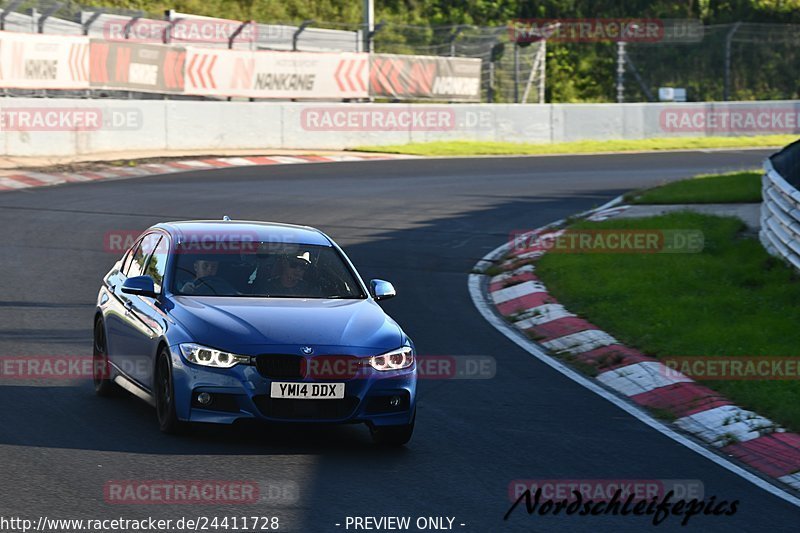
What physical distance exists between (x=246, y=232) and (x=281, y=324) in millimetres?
1473

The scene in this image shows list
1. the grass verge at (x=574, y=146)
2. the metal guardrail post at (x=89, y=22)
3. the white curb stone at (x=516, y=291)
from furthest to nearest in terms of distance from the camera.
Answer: the grass verge at (x=574, y=146) < the metal guardrail post at (x=89, y=22) < the white curb stone at (x=516, y=291)

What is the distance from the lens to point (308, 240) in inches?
400

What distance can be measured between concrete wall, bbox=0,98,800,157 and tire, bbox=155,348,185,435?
2129cm

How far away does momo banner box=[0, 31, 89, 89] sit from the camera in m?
30.3

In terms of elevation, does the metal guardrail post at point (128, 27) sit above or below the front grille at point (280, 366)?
above

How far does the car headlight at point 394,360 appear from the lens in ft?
28.8

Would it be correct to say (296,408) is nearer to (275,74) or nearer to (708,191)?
(708,191)

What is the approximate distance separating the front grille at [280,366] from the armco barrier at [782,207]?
8.35 m

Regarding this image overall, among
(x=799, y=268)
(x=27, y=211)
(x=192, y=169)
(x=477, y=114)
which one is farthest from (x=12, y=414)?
(x=477, y=114)

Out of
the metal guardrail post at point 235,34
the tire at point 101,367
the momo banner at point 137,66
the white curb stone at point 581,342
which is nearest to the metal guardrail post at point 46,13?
the momo banner at point 137,66

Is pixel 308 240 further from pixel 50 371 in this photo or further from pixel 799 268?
pixel 799 268

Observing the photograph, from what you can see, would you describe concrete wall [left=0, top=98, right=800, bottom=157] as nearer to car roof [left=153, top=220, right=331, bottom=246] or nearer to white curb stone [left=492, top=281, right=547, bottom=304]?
white curb stone [left=492, top=281, right=547, bottom=304]

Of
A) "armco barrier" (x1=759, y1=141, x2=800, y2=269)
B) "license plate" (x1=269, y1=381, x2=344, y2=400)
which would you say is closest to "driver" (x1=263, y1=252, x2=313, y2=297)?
"license plate" (x1=269, y1=381, x2=344, y2=400)

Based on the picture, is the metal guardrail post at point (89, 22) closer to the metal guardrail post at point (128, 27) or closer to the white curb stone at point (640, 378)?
the metal guardrail post at point (128, 27)
